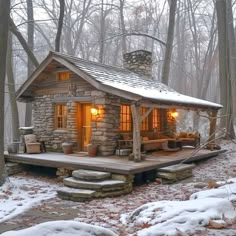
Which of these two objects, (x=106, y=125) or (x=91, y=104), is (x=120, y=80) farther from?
(x=106, y=125)

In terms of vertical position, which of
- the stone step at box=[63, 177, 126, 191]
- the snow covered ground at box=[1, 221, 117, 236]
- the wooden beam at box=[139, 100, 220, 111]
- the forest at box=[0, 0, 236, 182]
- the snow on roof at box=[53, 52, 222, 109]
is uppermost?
the forest at box=[0, 0, 236, 182]

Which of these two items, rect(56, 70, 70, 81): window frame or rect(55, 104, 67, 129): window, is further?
rect(55, 104, 67, 129): window

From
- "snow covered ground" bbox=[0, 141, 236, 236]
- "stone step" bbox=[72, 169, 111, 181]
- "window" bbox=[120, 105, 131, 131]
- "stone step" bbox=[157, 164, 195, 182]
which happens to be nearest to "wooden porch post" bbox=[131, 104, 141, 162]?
"stone step" bbox=[157, 164, 195, 182]

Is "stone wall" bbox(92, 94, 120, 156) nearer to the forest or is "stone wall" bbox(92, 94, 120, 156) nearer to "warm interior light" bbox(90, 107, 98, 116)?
"warm interior light" bbox(90, 107, 98, 116)

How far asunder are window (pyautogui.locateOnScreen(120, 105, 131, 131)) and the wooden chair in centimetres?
324

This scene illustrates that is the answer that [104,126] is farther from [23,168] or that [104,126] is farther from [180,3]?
[180,3]

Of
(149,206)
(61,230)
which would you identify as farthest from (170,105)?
(61,230)

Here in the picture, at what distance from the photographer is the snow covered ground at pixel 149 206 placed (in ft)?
13.1

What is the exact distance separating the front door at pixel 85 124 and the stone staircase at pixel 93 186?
348 cm

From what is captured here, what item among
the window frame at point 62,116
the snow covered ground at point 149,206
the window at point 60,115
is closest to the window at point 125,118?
the window frame at point 62,116

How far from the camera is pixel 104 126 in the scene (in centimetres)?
1089

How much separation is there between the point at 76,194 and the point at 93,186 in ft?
1.50

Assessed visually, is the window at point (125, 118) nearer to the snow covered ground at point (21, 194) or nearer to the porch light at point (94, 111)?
the porch light at point (94, 111)

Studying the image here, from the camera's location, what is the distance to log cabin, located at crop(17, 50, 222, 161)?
1036 centimetres
